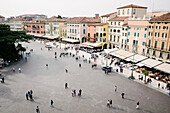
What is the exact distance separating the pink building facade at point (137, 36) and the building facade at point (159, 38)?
57.9 inches

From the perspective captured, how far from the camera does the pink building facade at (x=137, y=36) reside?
117ft

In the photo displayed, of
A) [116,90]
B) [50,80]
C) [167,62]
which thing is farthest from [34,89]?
[167,62]

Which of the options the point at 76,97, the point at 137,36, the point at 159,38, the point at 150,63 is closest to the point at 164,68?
the point at 150,63

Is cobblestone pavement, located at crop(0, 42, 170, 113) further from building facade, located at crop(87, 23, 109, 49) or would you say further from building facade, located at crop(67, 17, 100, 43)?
building facade, located at crop(67, 17, 100, 43)

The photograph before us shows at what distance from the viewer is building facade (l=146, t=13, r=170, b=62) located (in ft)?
98.8

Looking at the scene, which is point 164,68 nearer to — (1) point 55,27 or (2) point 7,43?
(2) point 7,43

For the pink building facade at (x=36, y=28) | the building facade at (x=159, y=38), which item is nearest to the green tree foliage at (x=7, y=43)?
the building facade at (x=159, y=38)

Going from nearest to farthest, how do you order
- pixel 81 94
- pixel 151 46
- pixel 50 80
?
pixel 81 94 < pixel 50 80 < pixel 151 46

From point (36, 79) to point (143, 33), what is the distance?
27.2 m

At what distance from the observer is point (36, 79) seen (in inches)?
1002

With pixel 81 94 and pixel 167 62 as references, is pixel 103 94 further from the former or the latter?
pixel 167 62

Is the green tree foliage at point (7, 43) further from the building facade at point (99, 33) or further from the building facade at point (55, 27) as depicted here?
the building facade at point (55, 27)

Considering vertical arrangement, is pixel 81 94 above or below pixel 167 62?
below

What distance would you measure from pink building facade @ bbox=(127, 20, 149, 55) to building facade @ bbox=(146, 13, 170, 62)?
1.47 metres
